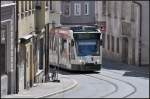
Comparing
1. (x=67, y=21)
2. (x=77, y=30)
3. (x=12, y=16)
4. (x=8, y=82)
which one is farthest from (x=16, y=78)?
(x=67, y=21)

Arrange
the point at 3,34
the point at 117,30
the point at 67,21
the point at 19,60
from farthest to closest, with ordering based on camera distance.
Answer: the point at 67,21 < the point at 117,30 < the point at 19,60 < the point at 3,34

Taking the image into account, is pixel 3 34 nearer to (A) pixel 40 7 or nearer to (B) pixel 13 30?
(B) pixel 13 30

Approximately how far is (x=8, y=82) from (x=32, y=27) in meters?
7.61

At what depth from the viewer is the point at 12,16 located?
35.7 metres

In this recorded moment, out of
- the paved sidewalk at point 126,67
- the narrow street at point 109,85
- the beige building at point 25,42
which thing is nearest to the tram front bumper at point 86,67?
the narrow street at point 109,85

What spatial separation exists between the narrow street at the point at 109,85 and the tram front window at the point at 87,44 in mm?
1765

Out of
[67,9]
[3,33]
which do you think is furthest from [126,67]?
[3,33]

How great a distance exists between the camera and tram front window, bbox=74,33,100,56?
5109 cm

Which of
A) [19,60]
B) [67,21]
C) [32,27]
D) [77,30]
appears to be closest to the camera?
[19,60]

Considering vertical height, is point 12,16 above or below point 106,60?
above

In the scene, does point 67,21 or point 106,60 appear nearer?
point 106,60

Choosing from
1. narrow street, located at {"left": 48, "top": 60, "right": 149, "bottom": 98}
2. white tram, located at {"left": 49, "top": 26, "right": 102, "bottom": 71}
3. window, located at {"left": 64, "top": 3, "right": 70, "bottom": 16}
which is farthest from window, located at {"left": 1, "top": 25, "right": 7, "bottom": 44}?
window, located at {"left": 64, "top": 3, "right": 70, "bottom": 16}

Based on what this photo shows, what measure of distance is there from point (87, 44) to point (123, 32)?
21405 millimetres

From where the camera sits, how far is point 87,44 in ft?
168
